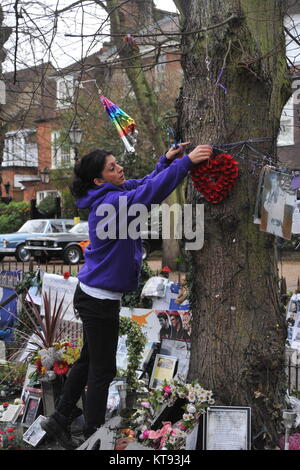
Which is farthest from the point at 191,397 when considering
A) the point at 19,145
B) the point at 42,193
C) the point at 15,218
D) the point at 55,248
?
the point at 42,193

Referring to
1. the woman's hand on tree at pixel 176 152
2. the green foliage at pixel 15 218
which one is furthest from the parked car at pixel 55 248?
the woman's hand on tree at pixel 176 152

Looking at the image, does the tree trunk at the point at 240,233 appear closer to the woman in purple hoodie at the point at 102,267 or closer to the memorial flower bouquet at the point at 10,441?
the woman in purple hoodie at the point at 102,267

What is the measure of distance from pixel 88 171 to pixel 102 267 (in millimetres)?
659

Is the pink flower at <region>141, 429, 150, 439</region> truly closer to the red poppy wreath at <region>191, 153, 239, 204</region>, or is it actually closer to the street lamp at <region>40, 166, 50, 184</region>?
the red poppy wreath at <region>191, 153, 239, 204</region>

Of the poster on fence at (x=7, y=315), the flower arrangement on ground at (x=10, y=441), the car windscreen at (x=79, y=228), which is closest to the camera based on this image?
the flower arrangement on ground at (x=10, y=441)

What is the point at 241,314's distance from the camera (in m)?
3.77

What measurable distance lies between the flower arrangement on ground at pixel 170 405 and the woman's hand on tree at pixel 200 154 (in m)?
1.43

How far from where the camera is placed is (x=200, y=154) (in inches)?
138

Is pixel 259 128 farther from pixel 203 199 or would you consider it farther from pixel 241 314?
pixel 241 314

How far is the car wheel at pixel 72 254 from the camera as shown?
19141mm

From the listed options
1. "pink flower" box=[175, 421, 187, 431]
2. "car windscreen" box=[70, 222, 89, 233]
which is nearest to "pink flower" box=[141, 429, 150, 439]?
"pink flower" box=[175, 421, 187, 431]

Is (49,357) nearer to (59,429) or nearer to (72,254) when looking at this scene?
(59,429)

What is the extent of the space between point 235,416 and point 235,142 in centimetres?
172
